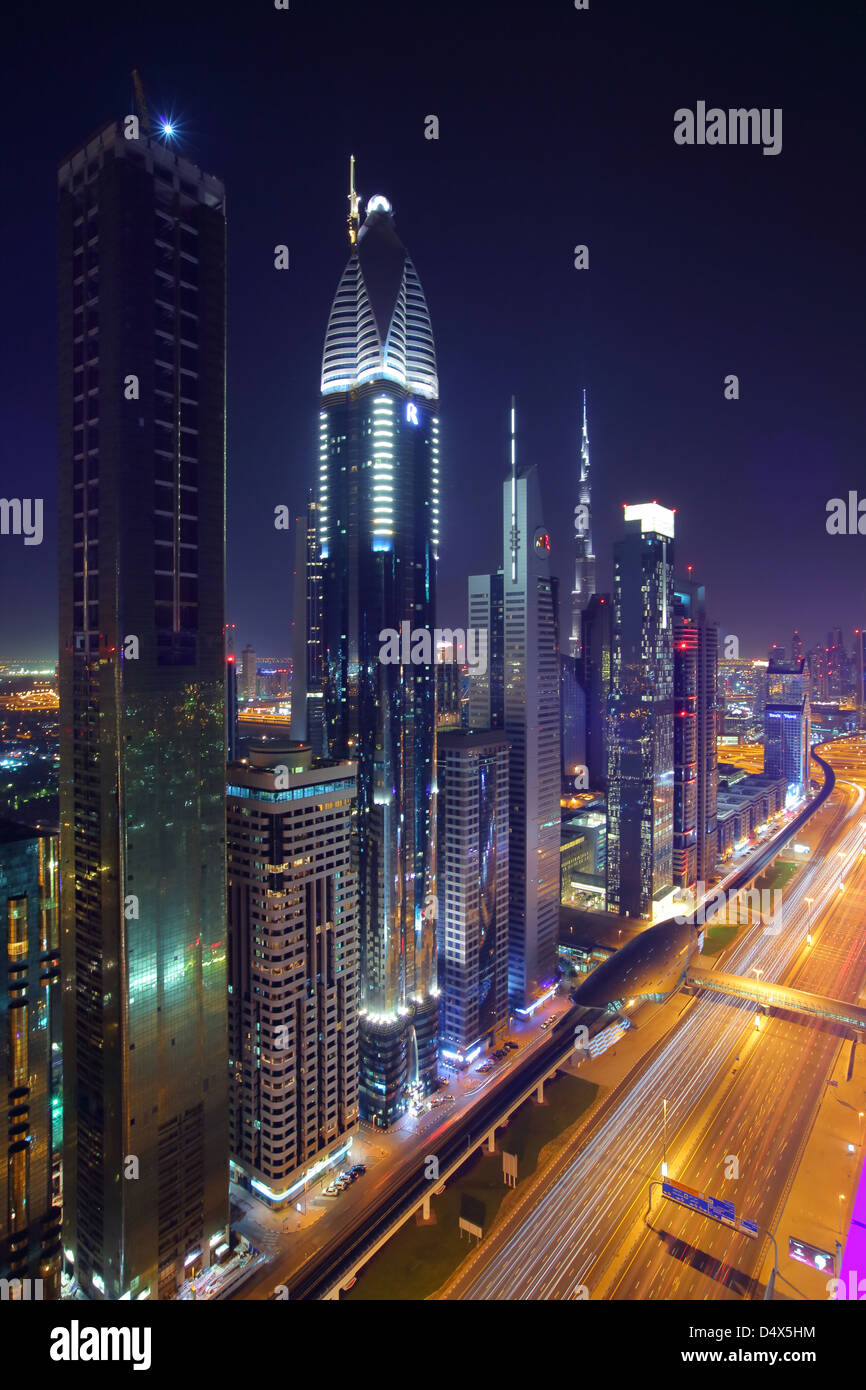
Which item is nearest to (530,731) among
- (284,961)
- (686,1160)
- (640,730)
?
(640,730)

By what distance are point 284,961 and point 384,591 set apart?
20.2 metres

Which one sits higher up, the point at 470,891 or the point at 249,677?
the point at 249,677

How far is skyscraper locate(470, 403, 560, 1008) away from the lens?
46.2 metres

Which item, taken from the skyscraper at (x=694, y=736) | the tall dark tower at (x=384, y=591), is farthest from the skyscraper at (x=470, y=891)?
the skyscraper at (x=694, y=736)

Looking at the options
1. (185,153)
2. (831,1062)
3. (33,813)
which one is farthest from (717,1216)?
(185,153)

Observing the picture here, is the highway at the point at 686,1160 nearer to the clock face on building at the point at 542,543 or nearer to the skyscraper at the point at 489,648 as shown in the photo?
the skyscraper at the point at 489,648

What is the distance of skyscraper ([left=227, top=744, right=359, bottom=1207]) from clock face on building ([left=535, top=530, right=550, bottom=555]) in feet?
84.6

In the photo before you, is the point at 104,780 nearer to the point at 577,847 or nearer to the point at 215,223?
the point at 215,223

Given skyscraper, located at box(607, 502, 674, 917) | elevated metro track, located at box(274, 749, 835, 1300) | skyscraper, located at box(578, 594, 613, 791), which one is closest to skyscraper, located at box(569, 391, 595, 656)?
skyscraper, located at box(578, 594, 613, 791)

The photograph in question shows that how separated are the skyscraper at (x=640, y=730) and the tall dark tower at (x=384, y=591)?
24886mm

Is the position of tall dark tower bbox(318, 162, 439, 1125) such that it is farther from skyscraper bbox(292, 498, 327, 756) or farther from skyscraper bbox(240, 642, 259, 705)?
skyscraper bbox(240, 642, 259, 705)

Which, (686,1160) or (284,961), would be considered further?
(686,1160)

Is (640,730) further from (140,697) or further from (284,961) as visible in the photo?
(140,697)

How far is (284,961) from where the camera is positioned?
28375 millimetres
